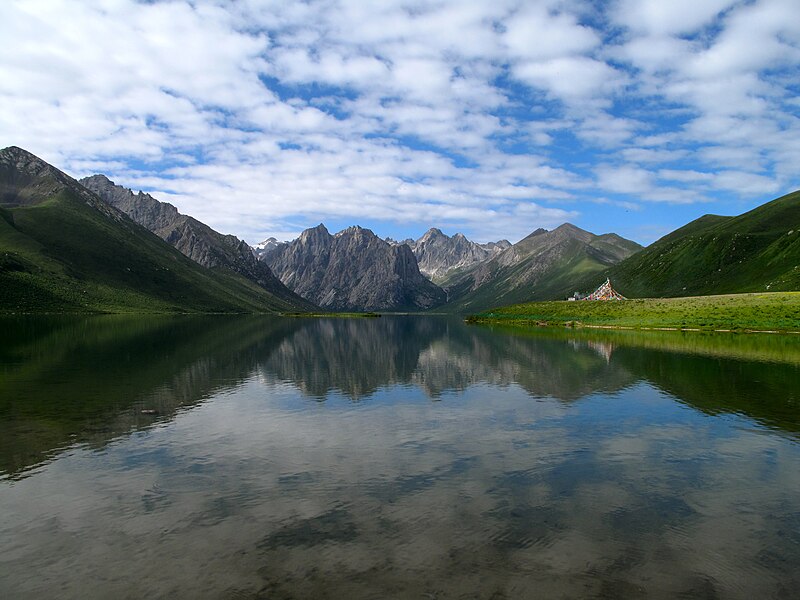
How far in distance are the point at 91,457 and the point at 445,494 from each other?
17.7 metres

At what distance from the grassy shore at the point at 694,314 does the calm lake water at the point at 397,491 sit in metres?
86.9

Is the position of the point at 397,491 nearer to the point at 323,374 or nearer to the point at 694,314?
the point at 323,374

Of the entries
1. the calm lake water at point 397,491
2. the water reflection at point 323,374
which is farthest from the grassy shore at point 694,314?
the calm lake water at point 397,491

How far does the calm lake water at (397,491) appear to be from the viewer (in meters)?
13.9

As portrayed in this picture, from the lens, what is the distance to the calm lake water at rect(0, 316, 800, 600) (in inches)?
548

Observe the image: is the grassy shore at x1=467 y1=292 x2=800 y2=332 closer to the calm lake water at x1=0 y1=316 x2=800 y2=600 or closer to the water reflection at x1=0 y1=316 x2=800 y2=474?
the water reflection at x1=0 y1=316 x2=800 y2=474

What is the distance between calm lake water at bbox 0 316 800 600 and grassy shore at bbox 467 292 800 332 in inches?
3422

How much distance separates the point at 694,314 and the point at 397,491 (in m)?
143

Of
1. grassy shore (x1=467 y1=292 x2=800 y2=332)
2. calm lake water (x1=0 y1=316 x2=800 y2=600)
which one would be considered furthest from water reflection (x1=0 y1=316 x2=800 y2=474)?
grassy shore (x1=467 y1=292 x2=800 y2=332)

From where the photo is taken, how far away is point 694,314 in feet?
452

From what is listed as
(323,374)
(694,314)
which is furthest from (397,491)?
(694,314)

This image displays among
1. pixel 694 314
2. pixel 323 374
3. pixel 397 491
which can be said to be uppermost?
pixel 694 314

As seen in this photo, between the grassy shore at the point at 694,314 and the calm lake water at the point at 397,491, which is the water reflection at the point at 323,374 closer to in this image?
Answer: the calm lake water at the point at 397,491

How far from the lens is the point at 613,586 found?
43.9 ft
